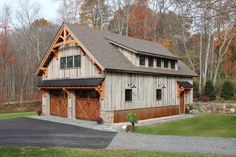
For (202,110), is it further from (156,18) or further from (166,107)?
(156,18)

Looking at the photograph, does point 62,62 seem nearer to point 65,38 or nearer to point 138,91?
point 65,38

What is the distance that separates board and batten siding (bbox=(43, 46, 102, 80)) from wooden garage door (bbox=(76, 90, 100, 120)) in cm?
150

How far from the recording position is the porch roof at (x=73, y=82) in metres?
18.9

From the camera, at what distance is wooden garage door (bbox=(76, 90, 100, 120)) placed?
67.5 ft

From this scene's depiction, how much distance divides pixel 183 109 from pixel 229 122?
308 inches

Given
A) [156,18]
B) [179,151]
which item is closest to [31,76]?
[156,18]

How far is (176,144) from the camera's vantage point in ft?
40.8

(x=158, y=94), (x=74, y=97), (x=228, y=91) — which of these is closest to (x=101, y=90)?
(x=74, y=97)

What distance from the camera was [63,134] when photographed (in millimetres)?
15289

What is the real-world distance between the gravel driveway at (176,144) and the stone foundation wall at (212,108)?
551 inches

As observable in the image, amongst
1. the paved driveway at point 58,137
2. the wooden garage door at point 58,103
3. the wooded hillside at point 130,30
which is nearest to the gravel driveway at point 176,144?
the paved driveway at point 58,137

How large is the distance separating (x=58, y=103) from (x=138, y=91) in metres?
7.65

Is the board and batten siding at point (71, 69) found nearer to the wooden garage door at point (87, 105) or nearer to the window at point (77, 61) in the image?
the window at point (77, 61)

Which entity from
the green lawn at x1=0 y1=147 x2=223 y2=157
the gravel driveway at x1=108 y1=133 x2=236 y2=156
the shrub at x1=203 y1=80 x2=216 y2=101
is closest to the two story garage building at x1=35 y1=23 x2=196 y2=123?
the gravel driveway at x1=108 y1=133 x2=236 y2=156
